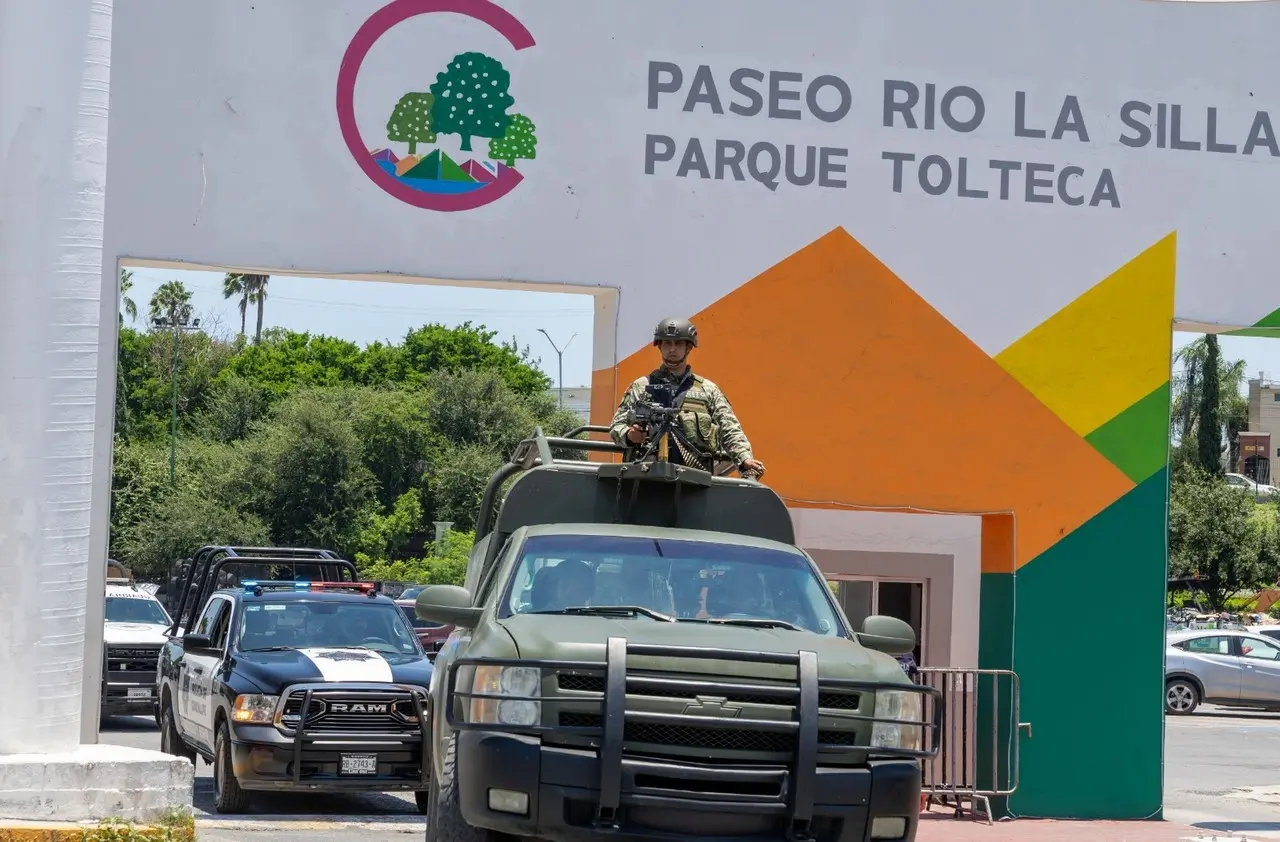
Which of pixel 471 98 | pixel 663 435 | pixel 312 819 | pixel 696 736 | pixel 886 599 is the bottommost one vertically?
pixel 312 819

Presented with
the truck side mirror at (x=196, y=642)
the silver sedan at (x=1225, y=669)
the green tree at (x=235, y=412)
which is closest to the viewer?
the truck side mirror at (x=196, y=642)

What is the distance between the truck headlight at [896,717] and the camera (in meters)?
7.38

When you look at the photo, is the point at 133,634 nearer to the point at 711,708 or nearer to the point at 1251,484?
the point at 711,708

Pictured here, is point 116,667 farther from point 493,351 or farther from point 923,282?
point 493,351

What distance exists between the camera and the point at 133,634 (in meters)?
21.8

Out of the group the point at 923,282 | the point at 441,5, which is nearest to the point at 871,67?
the point at 923,282

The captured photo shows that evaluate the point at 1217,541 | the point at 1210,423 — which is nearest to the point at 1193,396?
the point at 1210,423

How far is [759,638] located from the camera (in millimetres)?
7668

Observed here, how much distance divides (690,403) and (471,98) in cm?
311

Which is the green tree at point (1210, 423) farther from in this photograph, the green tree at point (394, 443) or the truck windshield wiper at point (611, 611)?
the truck windshield wiper at point (611, 611)

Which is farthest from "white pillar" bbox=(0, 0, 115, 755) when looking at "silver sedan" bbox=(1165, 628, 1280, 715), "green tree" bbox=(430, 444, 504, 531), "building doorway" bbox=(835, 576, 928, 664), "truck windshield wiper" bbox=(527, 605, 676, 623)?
"green tree" bbox=(430, 444, 504, 531)

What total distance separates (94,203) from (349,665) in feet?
19.6

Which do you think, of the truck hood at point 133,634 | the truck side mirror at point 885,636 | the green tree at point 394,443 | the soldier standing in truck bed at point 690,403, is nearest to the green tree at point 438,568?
the green tree at point 394,443

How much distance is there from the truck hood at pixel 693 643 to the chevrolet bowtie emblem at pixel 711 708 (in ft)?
0.41
